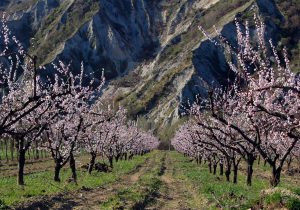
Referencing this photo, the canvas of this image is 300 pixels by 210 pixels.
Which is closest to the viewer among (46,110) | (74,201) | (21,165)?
(46,110)

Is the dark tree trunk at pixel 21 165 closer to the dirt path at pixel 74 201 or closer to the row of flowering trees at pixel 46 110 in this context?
the row of flowering trees at pixel 46 110

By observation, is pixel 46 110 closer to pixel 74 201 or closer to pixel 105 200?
pixel 74 201

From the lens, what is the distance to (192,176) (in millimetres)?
43844

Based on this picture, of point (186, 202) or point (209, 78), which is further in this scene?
point (209, 78)

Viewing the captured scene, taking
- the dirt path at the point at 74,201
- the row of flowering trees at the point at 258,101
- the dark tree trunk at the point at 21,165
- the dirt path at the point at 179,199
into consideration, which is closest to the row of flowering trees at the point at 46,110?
the dark tree trunk at the point at 21,165

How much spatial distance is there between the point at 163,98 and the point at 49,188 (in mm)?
169920

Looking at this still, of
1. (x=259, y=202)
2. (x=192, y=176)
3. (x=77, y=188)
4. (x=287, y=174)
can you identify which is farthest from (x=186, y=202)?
(x=287, y=174)

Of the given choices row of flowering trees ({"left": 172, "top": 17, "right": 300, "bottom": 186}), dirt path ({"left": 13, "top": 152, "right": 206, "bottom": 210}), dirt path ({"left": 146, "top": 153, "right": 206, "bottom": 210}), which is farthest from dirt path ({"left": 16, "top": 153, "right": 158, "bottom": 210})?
row of flowering trees ({"left": 172, "top": 17, "right": 300, "bottom": 186})

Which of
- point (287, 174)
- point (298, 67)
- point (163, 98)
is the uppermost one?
point (298, 67)

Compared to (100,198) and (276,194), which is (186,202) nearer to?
(100,198)

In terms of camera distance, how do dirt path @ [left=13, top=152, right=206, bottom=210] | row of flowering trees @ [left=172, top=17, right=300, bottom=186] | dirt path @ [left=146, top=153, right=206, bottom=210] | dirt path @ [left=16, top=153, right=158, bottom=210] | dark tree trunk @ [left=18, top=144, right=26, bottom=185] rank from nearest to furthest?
row of flowering trees @ [left=172, top=17, right=300, bottom=186] < dirt path @ [left=16, top=153, right=158, bottom=210] < dirt path @ [left=13, top=152, right=206, bottom=210] < dirt path @ [left=146, top=153, right=206, bottom=210] < dark tree trunk @ [left=18, top=144, right=26, bottom=185]

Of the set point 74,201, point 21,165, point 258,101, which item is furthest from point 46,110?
point 21,165

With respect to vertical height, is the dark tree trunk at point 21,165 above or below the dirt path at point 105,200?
above

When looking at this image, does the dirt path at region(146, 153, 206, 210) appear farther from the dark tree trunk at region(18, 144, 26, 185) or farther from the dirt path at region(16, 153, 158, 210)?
the dark tree trunk at region(18, 144, 26, 185)
